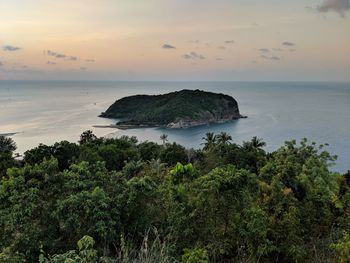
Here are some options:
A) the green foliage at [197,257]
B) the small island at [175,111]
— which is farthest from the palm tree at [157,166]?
the small island at [175,111]

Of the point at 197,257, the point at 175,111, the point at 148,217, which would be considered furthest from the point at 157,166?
the point at 175,111

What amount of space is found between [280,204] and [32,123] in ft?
308

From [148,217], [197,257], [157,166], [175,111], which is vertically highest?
[175,111]

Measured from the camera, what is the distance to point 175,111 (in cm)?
10044

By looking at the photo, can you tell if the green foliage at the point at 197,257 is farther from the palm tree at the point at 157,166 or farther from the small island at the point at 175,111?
the small island at the point at 175,111

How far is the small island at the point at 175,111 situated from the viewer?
316 feet

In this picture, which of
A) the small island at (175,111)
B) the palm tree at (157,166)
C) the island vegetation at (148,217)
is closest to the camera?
the island vegetation at (148,217)

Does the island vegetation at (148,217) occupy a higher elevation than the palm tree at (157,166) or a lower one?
higher

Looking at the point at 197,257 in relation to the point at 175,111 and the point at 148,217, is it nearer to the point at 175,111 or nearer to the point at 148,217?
the point at 148,217

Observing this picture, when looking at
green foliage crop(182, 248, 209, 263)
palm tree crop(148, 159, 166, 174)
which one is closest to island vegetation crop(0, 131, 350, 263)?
green foliage crop(182, 248, 209, 263)

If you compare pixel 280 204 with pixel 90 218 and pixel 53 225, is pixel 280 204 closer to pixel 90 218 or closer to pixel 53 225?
pixel 90 218

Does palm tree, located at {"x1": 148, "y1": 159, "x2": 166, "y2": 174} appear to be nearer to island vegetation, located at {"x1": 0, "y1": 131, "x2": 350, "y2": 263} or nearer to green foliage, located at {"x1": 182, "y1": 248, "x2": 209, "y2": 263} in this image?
island vegetation, located at {"x1": 0, "y1": 131, "x2": 350, "y2": 263}

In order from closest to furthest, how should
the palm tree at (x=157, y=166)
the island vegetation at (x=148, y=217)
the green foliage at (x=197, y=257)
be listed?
1. the green foliage at (x=197, y=257)
2. the island vegetation at (x=148, y=217)
3. the palm tree at (x=157, y=166)

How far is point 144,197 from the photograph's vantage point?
22.2 feet
